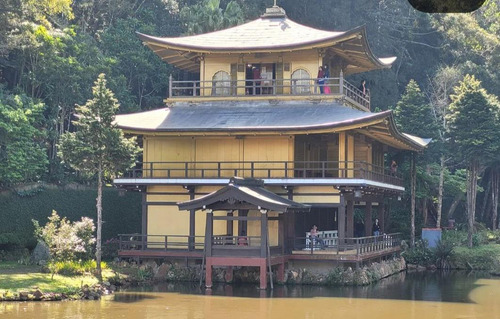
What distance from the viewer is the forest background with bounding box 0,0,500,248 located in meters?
35.2

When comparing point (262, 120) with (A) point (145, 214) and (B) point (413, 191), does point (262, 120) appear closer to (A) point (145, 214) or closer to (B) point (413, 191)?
(A) point (145, 214)

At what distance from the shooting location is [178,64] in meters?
37.9

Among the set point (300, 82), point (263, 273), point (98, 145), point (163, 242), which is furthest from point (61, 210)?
point (263, 273)

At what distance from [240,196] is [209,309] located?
5.39 meters

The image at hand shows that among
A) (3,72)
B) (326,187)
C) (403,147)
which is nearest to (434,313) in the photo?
(326,187)

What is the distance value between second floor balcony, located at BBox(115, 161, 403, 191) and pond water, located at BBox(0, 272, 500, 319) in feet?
13.4

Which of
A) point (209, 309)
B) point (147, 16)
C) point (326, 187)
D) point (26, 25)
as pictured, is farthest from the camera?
point (147, 16)

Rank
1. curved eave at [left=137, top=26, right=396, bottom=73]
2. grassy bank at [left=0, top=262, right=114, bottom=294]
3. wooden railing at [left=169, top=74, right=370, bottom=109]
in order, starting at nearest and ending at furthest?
grassy bank at [left=0, top=262, right=114, bottom=294], curved eave at [left=137, top=26, right=396, bottom=73], wooden railing at [left=169, top=74, right=370, bottom=109]

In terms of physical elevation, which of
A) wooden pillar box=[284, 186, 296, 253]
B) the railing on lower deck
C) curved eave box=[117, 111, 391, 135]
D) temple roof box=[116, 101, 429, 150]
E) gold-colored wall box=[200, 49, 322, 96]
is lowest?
the railing on lower deck

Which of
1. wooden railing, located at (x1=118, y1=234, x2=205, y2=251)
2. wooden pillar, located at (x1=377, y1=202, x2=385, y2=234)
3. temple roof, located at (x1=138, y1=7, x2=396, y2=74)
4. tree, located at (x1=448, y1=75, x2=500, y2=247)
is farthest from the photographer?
tree, located at (x1=448, y1=75, x2=500, y2=247)

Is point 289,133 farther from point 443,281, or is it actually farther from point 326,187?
point 443,281

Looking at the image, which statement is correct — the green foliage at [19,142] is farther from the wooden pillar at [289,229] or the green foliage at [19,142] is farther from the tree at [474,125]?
the tree at [474,125]

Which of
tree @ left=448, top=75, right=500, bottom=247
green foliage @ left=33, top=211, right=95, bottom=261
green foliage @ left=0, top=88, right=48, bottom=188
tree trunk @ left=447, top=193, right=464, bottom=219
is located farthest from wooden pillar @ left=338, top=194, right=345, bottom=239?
tree trunk @ left=447, top=193, right=464, bottom=219

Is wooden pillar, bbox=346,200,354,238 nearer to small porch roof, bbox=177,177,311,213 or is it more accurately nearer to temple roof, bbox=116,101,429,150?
temple roof, bbox=116,101,429,150
